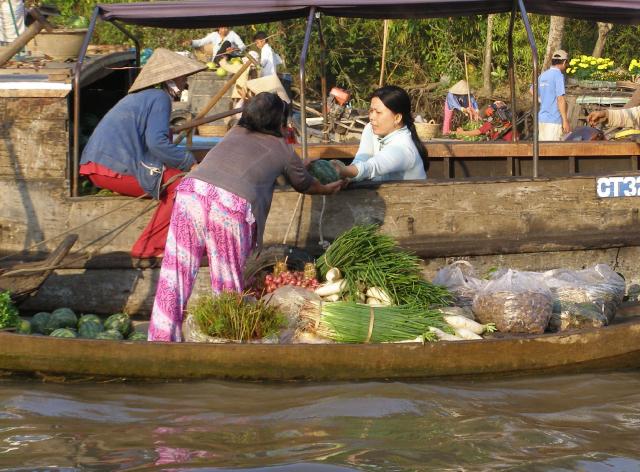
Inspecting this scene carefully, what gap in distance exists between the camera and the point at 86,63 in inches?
294

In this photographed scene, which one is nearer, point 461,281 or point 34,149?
point 461,281

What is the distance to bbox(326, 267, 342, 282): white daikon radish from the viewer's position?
20.3 ft

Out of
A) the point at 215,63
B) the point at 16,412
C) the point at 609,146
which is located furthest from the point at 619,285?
the point at 215,63

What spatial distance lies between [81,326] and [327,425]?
190cm

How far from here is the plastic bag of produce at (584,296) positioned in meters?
6.25

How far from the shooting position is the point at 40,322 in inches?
258

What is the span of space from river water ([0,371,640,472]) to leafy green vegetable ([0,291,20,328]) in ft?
1.34

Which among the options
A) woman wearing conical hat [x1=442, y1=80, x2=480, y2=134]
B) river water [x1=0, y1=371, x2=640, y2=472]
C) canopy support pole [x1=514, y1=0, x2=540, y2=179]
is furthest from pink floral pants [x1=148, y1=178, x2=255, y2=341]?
woman wearing conical hat [x1=442, y1=80, x2=480, y2=134]

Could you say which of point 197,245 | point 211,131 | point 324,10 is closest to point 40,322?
point 197,245

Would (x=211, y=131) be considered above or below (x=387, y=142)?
above

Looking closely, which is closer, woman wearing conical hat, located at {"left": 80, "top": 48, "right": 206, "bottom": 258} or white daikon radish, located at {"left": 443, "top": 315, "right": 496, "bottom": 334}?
white daikon radish, located at {"left": 443, "top": 315, "right": 496, "bottom": 334}

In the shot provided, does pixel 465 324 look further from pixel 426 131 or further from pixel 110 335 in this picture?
pixel 426 131

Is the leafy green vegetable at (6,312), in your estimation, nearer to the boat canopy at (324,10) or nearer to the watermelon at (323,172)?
the watermelon at (323,172)

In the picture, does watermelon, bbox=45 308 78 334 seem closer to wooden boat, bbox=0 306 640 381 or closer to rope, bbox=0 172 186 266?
rope, bbox=0 172 186 266
